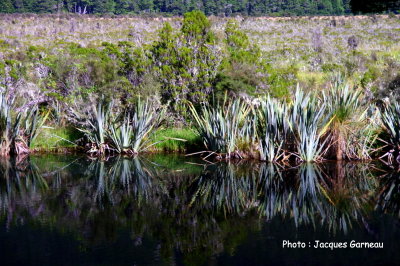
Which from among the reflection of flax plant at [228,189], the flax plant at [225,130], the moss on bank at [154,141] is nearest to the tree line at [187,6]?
the moss on bank at [154,141]

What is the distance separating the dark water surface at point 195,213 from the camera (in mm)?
5934

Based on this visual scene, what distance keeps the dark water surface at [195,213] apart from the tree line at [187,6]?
63553 millimetres

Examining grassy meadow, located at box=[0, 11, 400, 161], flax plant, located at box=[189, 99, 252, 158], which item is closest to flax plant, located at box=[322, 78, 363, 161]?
grassy meadow, located at box=[0, 11, 400, 161]

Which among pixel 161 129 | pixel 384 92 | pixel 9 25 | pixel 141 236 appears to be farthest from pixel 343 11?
pixel 141 236

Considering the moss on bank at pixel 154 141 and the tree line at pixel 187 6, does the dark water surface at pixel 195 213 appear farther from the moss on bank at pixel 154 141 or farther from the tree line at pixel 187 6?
the tree line at pixel 187 6

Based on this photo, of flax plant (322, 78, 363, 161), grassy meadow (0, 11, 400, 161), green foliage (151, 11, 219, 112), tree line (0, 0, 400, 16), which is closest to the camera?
flax plant (322, 78, 363, 161)

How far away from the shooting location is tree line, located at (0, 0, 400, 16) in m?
73.0

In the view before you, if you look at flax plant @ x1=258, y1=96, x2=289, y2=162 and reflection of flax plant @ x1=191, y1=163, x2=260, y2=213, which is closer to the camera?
reflection of flax plant @ x1=191, y1=163, x2=260, y2=213

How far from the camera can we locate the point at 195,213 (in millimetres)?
7746

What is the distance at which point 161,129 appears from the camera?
13.9 meters

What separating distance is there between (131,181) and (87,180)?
2.84ft

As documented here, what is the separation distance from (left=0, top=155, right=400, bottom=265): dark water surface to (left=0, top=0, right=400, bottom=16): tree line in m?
63.6

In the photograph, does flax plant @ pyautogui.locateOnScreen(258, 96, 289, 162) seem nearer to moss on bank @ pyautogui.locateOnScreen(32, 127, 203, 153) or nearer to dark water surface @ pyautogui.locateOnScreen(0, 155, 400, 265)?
dark water surface @ pyautogui.locateOnScreen(0, 155, 400, 265)

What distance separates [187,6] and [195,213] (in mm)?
74021
